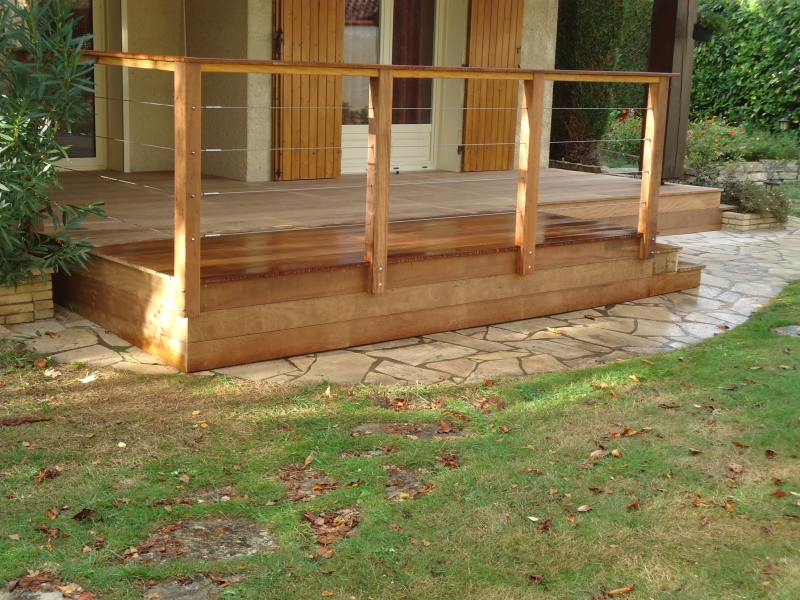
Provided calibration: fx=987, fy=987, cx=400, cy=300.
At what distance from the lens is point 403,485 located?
391 cm

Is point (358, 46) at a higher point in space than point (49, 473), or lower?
higher

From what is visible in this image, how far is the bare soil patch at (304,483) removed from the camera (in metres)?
3.79

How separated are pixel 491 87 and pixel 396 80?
3.49 feet

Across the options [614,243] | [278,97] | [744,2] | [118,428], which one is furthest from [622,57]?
[118,428]

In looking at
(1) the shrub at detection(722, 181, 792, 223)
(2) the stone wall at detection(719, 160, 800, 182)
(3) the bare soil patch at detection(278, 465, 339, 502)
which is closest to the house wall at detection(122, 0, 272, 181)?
(1) the shrub at detection(722, 181, 792, 223)

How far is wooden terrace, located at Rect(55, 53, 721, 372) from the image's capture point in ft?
16.7

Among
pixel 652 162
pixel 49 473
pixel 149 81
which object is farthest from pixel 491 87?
pixel 49 473

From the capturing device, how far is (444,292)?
6082 millimetres

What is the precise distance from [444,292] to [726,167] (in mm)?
7368

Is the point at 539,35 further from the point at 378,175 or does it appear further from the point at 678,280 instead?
the point at 378,175

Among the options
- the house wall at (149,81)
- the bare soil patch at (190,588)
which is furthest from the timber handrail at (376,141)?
the house wall at (149,81)

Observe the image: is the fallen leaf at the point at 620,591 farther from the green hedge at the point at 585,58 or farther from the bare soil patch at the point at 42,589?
the green hedge at the point at 585,58

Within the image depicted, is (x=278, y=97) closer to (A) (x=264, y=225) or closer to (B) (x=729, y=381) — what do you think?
(A) (x=264, y=225)

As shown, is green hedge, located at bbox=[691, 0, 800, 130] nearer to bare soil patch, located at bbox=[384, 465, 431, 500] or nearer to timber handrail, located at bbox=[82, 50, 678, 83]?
timber handrail, located at bbox=[82, 50, 678, 83]
